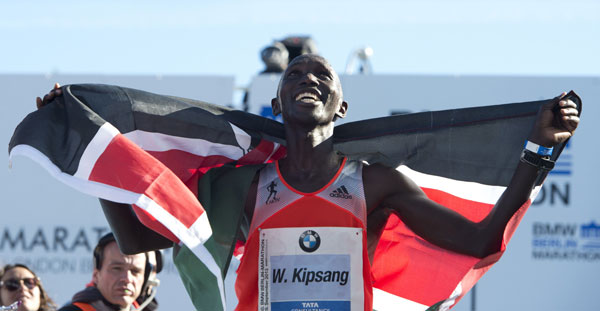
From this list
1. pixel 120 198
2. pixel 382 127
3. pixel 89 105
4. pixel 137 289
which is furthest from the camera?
pixel 137 289

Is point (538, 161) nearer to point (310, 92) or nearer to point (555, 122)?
point (555, 122)

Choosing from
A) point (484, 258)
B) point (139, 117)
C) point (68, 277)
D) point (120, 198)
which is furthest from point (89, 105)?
point (68, 277)

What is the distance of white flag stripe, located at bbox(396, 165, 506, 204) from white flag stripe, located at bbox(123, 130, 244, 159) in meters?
0.78

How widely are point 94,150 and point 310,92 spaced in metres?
0.90

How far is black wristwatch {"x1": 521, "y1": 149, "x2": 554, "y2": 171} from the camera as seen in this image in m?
3.75

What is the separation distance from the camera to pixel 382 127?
4254mm

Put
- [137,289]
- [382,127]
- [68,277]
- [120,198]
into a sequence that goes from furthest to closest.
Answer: [68,277]
[137,289]
[382,127]
[120,198]

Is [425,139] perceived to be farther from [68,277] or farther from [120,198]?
[68,277]

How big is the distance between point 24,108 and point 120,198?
18.7 ft

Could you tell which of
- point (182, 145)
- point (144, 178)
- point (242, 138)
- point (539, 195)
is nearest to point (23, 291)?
point (182, 145)

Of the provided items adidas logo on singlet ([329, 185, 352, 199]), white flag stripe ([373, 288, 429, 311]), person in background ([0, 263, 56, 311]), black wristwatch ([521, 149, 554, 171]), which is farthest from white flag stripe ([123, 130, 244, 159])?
person in background ([0, 263, 56, 311])

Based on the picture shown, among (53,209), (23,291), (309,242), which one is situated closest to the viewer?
(309,242)

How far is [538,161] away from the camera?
3756 mm

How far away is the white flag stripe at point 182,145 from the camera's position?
13.5 feet
